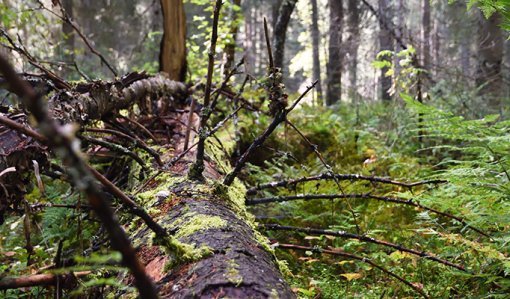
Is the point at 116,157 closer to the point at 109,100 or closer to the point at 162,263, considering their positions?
the point at 109,100

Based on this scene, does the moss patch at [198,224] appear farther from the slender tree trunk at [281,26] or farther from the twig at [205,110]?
the slender tree trunk at [281,26]

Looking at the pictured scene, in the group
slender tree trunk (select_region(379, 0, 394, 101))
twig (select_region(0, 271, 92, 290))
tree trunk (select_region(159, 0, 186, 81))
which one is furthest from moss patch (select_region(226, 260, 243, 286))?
slender tree trunk (select_region(379, 0, 394, 101))

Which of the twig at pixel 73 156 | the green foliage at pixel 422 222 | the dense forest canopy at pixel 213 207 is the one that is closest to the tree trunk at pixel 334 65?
the dense forest canopy at pixel 213 207

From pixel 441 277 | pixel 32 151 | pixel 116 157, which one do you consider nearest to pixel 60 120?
pixel 32 151

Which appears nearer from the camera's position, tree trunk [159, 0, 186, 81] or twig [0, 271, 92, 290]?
twig [0, 271, 92, 290]

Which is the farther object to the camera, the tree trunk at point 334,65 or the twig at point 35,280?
the tree trunk at point 334,65

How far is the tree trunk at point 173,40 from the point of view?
579 cm

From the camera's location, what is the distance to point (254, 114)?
5977mm

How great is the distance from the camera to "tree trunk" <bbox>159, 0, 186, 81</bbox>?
19.0ft

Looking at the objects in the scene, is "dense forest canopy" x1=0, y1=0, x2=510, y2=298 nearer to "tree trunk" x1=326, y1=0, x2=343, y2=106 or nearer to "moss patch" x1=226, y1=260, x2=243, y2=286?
"moss patch" x1=226, y1=260, x2=243, y2=286

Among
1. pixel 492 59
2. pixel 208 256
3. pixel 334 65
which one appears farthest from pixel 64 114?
pixel 334 65

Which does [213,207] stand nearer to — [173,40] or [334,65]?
[173,40]

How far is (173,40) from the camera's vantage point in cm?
597

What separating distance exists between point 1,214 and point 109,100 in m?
1.37
